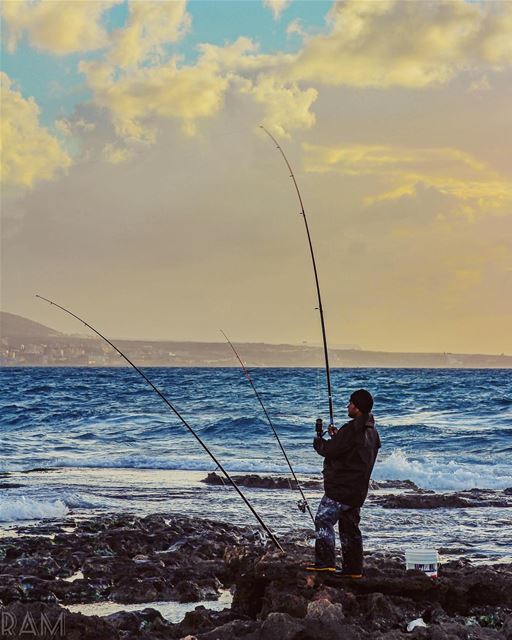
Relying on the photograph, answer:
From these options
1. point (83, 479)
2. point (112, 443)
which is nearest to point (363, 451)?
point (83, 479)

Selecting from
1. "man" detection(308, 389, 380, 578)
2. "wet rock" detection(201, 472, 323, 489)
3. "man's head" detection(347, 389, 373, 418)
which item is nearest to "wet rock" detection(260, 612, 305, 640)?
"man" detection(308, 389, 380, 578)

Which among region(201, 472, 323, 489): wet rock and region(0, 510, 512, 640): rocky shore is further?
region(201, 472, 323, 489): wet rock

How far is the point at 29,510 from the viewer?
12805 millimetres

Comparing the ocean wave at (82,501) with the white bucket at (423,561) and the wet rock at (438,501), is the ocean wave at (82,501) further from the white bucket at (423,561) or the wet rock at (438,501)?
the white bucket at (423,561)

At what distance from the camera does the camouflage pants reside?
22.7 ft

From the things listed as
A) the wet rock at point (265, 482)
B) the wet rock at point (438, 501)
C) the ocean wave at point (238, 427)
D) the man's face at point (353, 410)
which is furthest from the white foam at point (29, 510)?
the ocean wave at point (238, 427)

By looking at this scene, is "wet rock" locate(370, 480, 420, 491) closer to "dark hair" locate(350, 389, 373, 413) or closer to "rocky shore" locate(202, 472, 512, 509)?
"rocky shore" locate(202, 472, 512, 509)

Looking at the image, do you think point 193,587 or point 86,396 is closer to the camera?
point 193,587

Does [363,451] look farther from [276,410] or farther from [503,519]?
[276,410]

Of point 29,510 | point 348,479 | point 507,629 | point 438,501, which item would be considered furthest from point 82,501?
point 507,629

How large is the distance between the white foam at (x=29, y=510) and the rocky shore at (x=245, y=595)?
2.88m

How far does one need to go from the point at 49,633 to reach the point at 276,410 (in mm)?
31066

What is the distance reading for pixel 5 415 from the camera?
3434 cm

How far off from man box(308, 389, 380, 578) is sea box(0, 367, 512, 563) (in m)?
3.35
